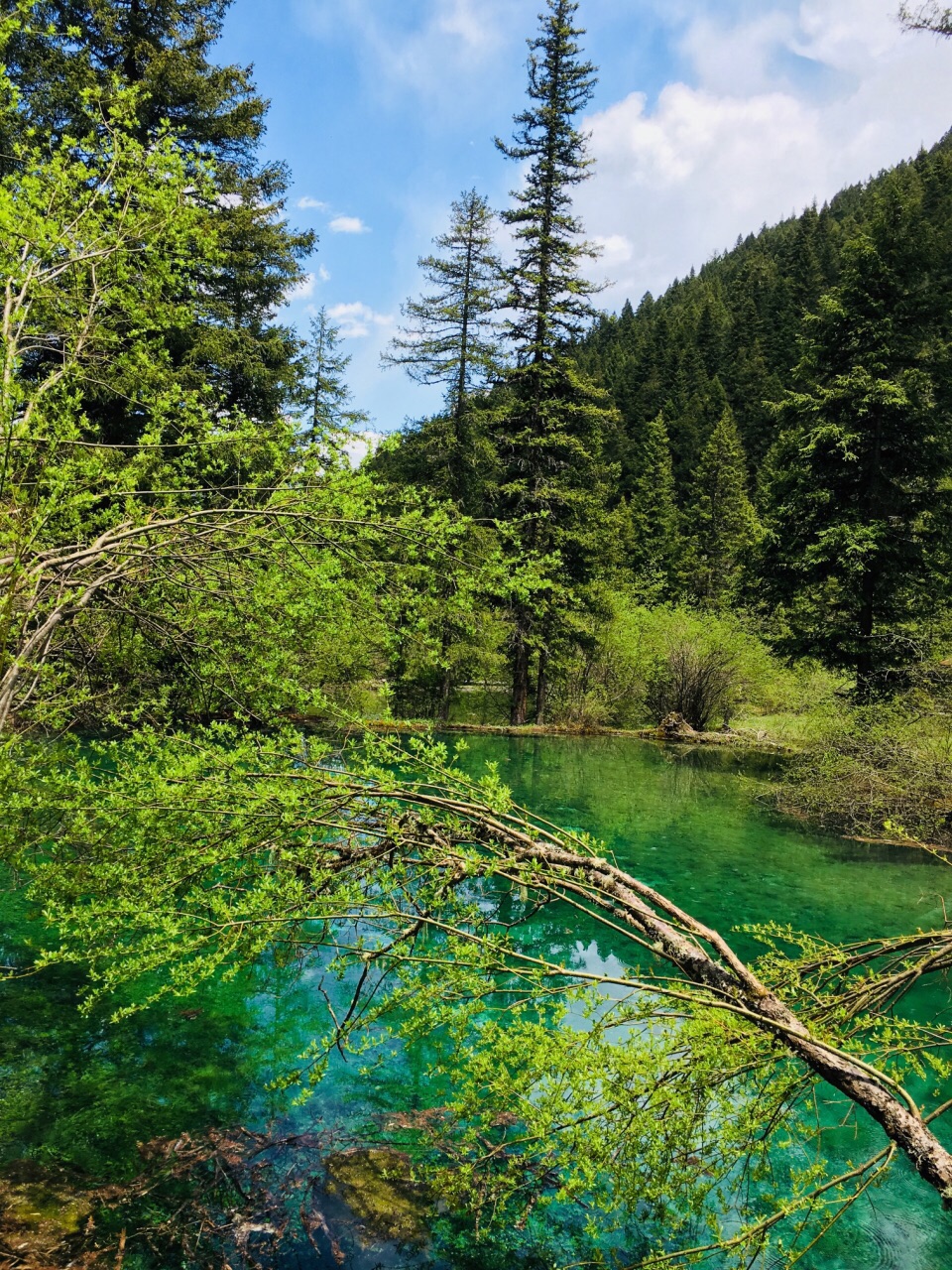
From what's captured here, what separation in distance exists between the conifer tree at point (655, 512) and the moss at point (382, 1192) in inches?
1698

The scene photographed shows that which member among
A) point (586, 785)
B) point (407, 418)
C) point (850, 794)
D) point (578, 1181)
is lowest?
point (586, 785)

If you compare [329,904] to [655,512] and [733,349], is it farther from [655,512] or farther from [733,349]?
[733,349]

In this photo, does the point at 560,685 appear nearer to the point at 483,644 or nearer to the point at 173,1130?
the point at 483,644

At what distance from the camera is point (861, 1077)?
2.51 meters

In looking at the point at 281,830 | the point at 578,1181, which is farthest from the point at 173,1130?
the point at 578,1181

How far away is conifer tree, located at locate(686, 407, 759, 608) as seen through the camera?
156ft

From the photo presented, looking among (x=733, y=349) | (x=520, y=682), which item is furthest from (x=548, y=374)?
(x=733, y=349)

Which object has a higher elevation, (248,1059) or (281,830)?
(281,830)

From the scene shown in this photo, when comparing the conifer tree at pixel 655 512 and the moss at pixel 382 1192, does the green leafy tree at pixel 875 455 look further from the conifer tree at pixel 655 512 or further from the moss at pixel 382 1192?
the conifer tree at pixel 655 512

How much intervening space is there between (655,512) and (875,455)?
3481 centimetres

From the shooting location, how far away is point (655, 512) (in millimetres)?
51219

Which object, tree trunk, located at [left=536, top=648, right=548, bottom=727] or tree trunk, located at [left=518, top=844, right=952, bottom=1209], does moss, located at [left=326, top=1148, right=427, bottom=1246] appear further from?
tree trunk, located at [left=536, top=648, right=548, bottom=727]

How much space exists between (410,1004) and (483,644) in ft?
64.1

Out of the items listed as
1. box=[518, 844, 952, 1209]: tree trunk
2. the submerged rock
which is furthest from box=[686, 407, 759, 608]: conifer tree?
the submerged rock
